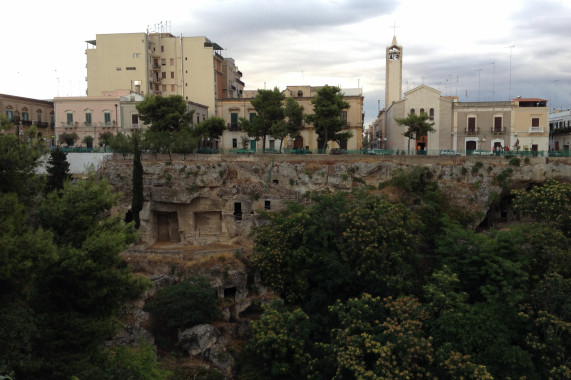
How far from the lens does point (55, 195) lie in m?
15.5

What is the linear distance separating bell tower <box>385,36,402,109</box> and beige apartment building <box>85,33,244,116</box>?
21.2 meters

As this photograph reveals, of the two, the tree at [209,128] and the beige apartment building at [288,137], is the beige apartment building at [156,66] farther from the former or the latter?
the tree at [209,128]

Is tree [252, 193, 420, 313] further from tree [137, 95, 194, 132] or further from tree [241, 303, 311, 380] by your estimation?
tree [137, 95, 194, 132]

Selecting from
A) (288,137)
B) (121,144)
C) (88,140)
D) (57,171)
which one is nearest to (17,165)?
(57,171)

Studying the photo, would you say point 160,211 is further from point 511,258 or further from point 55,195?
point 511,258

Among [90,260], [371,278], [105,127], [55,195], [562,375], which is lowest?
[562,375]

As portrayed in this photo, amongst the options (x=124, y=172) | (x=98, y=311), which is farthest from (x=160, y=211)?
(x=98, y=311)

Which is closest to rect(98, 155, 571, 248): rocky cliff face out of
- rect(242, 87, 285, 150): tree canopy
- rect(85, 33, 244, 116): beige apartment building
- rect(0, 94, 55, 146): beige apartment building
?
rect(242, 87, 285, 150): tree canopy

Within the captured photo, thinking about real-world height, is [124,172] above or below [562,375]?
above

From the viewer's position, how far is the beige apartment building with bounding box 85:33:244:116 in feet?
168

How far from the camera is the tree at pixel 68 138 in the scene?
147 ft

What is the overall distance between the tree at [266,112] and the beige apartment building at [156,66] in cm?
1380

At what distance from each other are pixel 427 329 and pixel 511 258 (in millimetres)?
6937

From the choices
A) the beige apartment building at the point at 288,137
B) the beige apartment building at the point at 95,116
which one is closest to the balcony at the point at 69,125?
the beige apartment building at the point at 95,116
